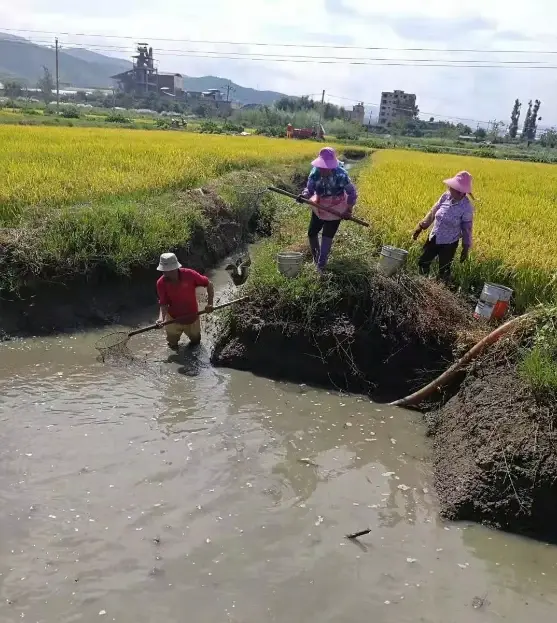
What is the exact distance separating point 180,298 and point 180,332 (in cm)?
40

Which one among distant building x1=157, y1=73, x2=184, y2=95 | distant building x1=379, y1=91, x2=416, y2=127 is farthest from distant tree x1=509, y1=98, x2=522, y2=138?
distant building x1=157, y1=73, x2=184, y2=95

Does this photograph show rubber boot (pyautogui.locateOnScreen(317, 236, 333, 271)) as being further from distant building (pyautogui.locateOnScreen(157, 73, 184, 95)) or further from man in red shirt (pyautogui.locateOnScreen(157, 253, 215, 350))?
distant building (pyautogui.locateOnScreen(157, 73, 184, 95))

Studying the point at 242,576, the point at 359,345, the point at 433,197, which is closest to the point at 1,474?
the point at 242,576

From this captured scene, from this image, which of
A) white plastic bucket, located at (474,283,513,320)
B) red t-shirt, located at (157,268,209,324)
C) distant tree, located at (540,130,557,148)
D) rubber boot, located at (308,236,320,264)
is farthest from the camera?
distant tree, located at (540,130,557,148)

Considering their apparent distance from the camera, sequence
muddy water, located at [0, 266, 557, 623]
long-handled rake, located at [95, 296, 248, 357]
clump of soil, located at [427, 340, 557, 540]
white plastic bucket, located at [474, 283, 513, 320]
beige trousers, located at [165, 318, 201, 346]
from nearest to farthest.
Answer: muddy water, located at [0, 266, 557, 623] < clump of soil, located at [427, 340, 557, 540] < white plastic bucket, located at [474, 283, 513, 320] < long-handled rake, located at [95, 296, 248, 357] < beige trousers, located at [165, 318, 201, 346]

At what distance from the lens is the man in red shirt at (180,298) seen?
5.29 m

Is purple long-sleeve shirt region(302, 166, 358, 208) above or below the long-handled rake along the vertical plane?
above

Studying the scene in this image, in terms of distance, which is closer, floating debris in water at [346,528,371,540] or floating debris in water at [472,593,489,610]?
floating debris in water at [472,593,489,610]

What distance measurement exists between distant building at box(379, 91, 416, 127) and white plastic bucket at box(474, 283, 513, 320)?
9708cm

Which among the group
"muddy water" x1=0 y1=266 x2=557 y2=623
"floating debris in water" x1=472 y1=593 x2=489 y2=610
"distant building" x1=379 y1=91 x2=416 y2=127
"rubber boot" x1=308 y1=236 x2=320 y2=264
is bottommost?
"floating debris in water" x1=472 y1=593 x2=489 y2=610

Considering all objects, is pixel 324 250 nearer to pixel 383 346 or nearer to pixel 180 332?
pixel 383 346

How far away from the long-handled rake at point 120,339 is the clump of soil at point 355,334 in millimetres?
273

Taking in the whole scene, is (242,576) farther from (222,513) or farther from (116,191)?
(116,191)

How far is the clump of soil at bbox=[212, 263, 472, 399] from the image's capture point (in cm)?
507
